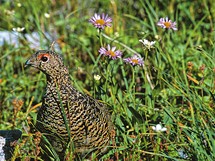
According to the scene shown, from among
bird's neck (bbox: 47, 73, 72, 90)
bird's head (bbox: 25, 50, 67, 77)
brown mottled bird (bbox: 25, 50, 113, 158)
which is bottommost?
brown mottled bird (bbox: 25, 50, 113, 158)

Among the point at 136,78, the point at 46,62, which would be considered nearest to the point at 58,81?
the point at 46,62

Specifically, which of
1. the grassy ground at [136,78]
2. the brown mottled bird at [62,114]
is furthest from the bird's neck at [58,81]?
the grassy ground at [136,78]

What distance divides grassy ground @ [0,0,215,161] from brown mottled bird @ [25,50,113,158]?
120 millimetres

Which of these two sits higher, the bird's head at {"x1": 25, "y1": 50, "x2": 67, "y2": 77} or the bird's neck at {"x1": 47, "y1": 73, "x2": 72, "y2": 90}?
the bird's head at {"x1": 25, "y1": 50, "x2": 67, "y2": 77}

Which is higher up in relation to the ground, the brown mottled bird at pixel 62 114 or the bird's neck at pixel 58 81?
the bird's neck at pixel 58 81

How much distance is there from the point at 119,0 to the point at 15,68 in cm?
139

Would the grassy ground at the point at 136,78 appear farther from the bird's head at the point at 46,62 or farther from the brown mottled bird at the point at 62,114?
the bird's head at the point at 46,62

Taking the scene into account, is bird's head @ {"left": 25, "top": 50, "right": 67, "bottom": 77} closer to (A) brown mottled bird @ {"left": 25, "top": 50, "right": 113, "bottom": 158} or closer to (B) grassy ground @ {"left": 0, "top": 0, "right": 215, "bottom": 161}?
(A) brown mottled bird @ {"left": 25, "top": 50, "right": 113, "bottom": 158}

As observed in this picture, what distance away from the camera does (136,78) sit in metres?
4.86

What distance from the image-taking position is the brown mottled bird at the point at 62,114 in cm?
365

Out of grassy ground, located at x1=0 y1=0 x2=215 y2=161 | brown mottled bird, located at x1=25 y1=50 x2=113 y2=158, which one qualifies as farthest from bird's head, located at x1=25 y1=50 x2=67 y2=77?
grassy ground, located at x1=0 y1=0 x2=215 y2=161

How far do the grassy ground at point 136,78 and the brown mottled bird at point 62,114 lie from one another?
120 millimetres

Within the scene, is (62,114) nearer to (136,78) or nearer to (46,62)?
(46,62)

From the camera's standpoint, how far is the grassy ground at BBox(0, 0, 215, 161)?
370cm
